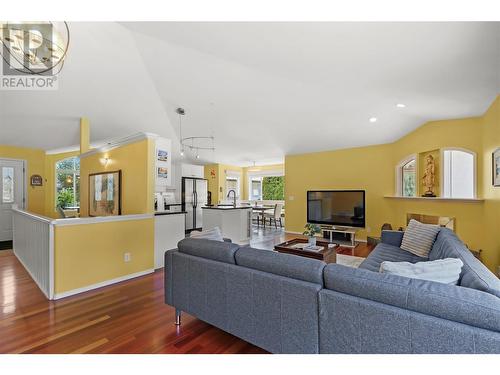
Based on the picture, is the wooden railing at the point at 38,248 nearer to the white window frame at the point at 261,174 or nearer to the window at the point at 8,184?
the window at the point at 8,184

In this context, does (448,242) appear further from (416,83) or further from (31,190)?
(31,190)

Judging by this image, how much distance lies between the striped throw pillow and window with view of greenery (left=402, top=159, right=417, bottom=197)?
213 cm

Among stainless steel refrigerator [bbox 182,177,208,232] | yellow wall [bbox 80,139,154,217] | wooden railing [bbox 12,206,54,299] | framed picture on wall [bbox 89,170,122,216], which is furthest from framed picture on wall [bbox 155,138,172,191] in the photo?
stainless steel refrigerator [bbox 182,177,208,232]

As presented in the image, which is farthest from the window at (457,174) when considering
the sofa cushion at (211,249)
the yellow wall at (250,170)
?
the yellow wall at (250,170)

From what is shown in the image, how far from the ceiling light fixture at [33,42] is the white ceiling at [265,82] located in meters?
0.50

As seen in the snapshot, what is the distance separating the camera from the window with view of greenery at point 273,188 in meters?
9.66

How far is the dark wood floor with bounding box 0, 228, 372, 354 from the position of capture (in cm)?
196

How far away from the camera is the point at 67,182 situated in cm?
751

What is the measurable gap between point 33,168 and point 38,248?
4.60m

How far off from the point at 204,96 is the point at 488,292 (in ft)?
15.5

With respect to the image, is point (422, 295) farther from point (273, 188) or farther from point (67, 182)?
point (67, 182)

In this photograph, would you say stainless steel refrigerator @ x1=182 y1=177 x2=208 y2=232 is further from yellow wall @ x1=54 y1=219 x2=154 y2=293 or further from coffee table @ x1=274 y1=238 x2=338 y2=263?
coffee table @ x1=274 y1=238 x2=338 y2=263

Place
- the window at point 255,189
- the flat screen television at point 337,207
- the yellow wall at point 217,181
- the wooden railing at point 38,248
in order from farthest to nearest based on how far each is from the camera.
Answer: the window at point 255,189, the yellow wall at point 217,181, the flat screen television at point 337,207, the wooden railing at point 38,248
